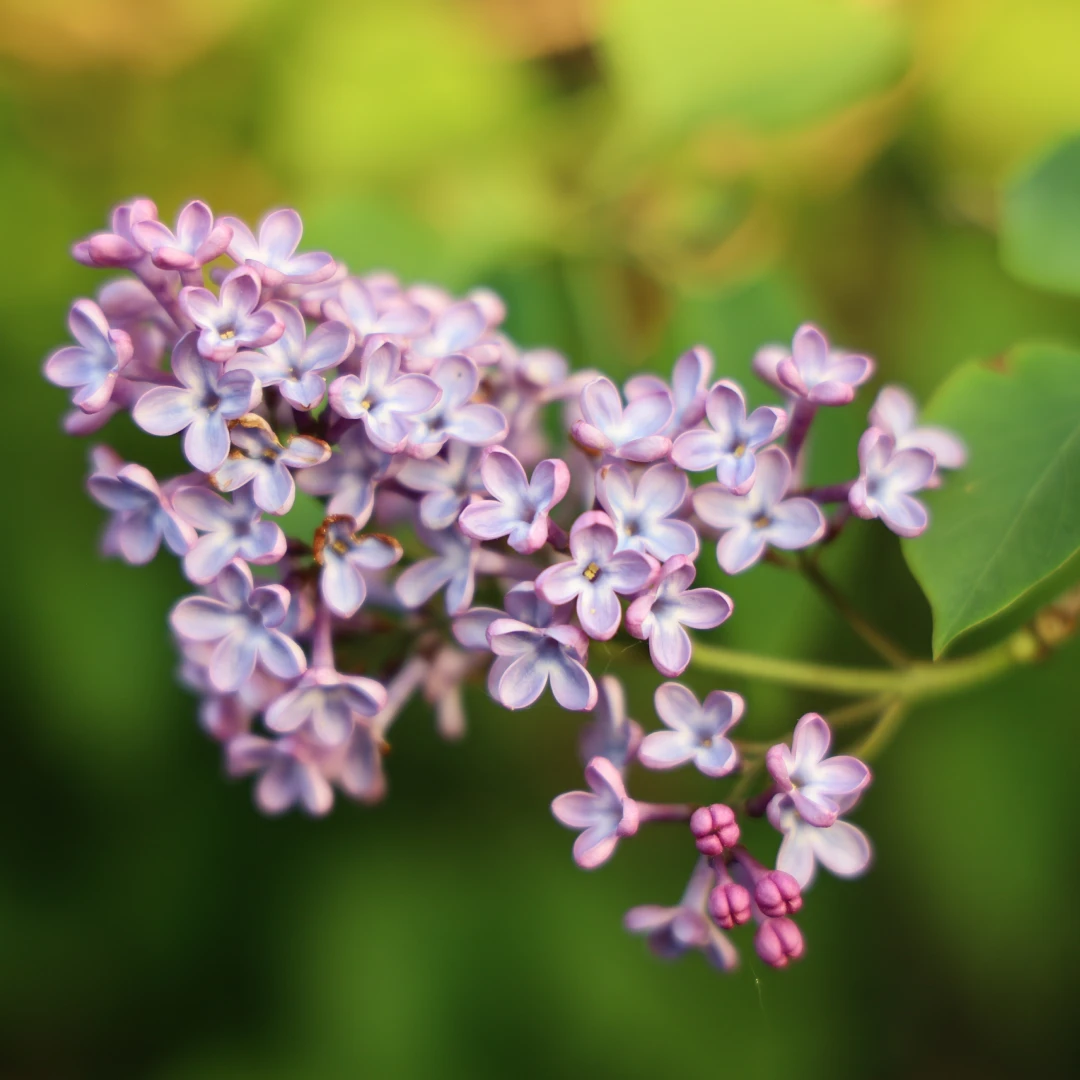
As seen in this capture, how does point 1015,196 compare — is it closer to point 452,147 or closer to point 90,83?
point 452,147

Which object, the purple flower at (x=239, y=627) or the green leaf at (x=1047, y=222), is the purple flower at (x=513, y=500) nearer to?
the purple flower at (x=239, y=627)

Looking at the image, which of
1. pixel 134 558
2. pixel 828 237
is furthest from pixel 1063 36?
pixel 134 558

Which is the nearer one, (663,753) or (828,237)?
(663,753)

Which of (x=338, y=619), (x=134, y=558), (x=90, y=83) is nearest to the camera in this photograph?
(x=134, y=558)

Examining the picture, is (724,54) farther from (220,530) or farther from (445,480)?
(220,530)

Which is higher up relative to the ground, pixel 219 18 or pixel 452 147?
pixel 219 18

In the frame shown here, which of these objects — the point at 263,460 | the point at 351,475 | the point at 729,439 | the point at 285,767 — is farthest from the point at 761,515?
the point at 285,767

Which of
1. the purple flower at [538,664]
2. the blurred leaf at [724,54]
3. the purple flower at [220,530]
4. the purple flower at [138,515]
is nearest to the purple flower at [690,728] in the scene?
the purple flower at [538,664]

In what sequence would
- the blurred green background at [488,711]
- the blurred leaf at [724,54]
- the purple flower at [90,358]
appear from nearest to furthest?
the purple flower at [90,358]
the blurred leaf at [724,54]
the blurred green background at [488,711]
